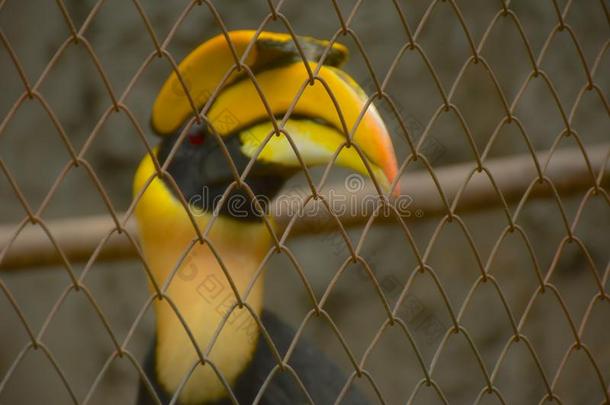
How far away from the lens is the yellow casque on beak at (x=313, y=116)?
1133 mm

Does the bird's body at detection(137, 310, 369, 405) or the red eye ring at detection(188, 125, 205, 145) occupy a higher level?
the red eye ring at detection(188, 125, 205, 145)

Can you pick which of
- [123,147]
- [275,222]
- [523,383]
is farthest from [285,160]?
[523,383]

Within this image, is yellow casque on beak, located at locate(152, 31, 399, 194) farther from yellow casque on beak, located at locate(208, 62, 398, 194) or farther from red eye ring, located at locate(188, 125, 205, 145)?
red eye ring, located at locate(188, 125, 205, 145)

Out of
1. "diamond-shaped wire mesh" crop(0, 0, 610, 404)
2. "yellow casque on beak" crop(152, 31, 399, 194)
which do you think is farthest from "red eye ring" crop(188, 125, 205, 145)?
"diamond-shaped wire mesh" crop(0, 0, 610, 404)

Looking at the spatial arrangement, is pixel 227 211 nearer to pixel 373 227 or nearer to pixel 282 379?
pixel 282 379

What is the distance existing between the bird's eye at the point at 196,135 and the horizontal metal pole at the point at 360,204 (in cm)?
17

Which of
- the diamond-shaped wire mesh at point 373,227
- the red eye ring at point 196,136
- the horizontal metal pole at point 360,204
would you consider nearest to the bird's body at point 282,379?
the horizontal metal pole at point 360,204

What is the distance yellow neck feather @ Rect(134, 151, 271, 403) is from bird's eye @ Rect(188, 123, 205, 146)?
0.08 m

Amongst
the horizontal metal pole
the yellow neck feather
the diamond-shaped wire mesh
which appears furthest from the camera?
the diamond-shaped wire mesh

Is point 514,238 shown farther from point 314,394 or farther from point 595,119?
point 314,394

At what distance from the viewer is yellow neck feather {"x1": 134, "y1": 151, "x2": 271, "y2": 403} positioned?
4.79ft

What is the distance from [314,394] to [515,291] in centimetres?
152

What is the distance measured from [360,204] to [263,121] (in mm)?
368

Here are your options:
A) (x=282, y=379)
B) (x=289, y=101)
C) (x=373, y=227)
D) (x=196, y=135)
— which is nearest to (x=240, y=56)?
(x=289, y=101)
